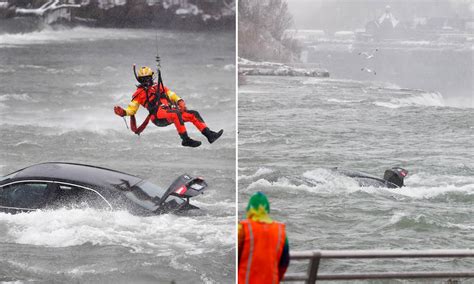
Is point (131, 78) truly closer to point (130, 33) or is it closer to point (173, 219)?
point (130, 33)

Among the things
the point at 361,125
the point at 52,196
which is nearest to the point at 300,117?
the point at 361,125

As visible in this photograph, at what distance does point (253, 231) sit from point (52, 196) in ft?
7.13

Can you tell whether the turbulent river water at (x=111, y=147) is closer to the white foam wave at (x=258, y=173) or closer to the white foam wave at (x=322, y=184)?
the white foam wave at (x=258, y=173)

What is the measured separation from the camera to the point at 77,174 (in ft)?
23.1

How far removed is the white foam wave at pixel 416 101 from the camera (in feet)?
33.8

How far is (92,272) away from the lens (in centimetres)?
673

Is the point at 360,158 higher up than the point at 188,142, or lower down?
lower down

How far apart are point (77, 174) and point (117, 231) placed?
0.52 m

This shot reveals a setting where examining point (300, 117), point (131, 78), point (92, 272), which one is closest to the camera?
point (92, 272)

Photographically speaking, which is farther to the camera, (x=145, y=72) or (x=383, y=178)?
(x=383, y=178)

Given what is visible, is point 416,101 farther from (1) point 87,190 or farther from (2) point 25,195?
(2) point 25,195

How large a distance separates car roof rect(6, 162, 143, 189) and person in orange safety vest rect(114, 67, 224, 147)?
0.39m

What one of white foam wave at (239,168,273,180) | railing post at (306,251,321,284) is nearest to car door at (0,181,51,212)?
railing post at (306,251,321,284)

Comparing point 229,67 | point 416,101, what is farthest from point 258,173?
point 229,67
